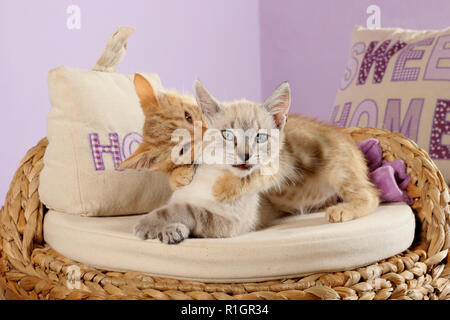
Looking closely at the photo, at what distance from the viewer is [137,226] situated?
3.36 feet

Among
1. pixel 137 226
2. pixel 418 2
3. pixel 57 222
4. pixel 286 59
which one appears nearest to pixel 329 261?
pixel 137 226

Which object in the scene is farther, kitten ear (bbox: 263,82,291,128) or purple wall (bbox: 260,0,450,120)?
purple wall (bbox: 260,0,450,120)

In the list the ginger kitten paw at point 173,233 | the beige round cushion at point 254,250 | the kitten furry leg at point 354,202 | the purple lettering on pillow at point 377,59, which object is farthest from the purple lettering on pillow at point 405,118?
the ginger kitten paw at point 173,233

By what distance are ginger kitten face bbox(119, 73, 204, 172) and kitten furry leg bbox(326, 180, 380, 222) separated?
14.8 inches

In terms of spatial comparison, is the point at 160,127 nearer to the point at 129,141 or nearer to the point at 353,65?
the point at 129,141

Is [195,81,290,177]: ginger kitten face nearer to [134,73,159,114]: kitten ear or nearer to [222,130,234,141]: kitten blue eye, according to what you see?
[222,130,234,141]: kitten blue eye

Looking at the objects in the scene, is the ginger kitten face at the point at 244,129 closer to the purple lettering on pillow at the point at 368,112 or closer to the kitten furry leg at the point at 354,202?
the kitten furry leg at the point at 354,202

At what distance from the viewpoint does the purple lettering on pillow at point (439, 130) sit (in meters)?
1.58

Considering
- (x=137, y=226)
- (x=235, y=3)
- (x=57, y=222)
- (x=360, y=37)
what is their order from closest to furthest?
(x=137, y=226) → (x=57, y=222) → (x=360, y=37) → (x=235, y=3)

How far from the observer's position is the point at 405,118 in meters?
1.66

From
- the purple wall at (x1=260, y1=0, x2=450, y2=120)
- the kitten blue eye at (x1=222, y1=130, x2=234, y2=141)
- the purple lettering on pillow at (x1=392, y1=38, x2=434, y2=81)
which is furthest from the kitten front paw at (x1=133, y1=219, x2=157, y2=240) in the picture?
the purple wall at (x1=260, y1=0, x2=450, y2=120)

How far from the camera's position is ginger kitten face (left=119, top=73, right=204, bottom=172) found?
43.6 inches

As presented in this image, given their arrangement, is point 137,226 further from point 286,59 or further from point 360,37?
point 286,59
